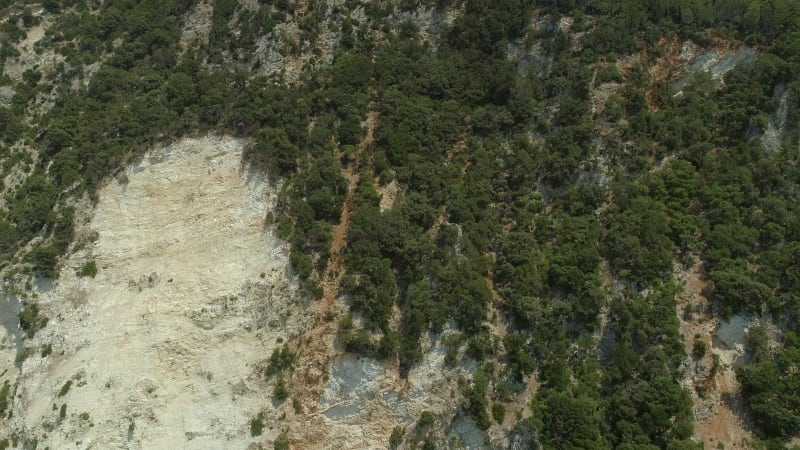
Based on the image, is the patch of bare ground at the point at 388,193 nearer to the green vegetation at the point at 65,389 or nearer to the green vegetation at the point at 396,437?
the green vegetation at the point at 396,437

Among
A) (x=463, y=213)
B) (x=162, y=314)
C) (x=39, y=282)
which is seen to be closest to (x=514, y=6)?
(x=463, y=213)

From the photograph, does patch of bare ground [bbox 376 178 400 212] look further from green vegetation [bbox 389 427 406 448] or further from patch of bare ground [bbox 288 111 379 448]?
green vegetation [bbox 389 427 406 448]

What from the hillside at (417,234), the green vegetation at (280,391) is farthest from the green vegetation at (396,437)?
the green vegetation at (280,391)

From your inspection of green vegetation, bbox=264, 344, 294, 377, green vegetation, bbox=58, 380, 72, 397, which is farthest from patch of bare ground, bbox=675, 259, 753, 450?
green vegetation, bbox=58, 380, 72, 397

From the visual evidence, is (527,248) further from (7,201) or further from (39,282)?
(7,201)

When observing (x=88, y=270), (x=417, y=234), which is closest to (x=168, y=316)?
(x=88, y=270)
